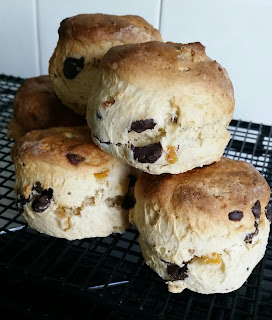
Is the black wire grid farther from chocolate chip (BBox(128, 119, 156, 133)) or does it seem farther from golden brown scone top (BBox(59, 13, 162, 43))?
golden brown scone top (BBox(59, 13, 162, 43))

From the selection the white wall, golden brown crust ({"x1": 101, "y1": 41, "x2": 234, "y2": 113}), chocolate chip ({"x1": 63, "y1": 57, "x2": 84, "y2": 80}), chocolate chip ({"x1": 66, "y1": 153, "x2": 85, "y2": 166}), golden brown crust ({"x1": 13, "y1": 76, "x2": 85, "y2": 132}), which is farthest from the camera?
the white wall

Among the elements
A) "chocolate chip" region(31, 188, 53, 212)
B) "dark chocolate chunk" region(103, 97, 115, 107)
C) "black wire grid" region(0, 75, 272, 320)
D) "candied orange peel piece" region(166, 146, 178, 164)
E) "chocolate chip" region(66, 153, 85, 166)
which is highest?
"dark chocolate chunk" region(103, 97, 115, 107)

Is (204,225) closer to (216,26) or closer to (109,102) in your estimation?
(109,102)

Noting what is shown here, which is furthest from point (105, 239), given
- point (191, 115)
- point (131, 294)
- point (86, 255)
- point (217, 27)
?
point (217, 27)

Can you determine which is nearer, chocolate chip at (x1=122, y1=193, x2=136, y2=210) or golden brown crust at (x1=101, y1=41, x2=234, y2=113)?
golden brown crust at (x1=101, y1=41, x2=234, y2=113)

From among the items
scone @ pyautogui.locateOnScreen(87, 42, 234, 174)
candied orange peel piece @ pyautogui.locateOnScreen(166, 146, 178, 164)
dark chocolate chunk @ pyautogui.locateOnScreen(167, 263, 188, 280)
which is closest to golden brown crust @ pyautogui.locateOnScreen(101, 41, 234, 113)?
scone @ pyautogui.locateOnScreen(87, 42, 234, 174)

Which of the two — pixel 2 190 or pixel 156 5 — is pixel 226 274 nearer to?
pixel 2 190

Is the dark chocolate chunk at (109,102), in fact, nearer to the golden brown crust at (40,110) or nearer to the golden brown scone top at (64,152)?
the golden brown scone top at (64,152)

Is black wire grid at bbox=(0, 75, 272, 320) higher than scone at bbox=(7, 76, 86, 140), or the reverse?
scone at bbox=(7, 76, 86, 140)

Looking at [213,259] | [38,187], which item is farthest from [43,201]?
[213,259]
